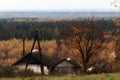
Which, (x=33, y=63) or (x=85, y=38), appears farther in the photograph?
(x=85, y=38)

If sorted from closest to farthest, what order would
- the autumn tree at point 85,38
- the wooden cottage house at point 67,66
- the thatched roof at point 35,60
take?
the thatched roof at point 35,60 → the wooden cottage house at point 67,66 → the autumn tree at point 85,38

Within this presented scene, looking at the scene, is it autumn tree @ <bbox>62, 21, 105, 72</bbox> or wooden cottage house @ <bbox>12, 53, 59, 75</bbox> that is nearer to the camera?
wooden cottage house @ <bbox>12, 53, 59, 75</bbox>

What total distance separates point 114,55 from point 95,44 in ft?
27.0

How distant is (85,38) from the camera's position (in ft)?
147

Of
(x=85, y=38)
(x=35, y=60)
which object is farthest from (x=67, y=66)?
(x=85, y=38)

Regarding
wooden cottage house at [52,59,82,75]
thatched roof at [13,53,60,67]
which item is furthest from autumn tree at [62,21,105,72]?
thatched roof at [13,53,60,67]

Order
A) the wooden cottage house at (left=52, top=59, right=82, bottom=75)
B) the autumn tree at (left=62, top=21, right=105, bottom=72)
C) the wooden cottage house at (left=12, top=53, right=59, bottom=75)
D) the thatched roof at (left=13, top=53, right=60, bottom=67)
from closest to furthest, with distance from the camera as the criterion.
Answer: the wooden cottage house at (left=12, top=53, right=59, bottom=75), the thatched roof at (left=13, top=53, right=60, bottom=67), the wooden cottage house at (left=52, top=59, right=82, bottom=75), the autumn tree at (left=62, top=21, right=105, bottom=72)

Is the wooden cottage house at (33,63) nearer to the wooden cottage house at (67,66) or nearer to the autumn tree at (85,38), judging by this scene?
the wooden cottage house at (67,66)

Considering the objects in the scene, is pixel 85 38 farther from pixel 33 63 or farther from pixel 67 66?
pixel 33 63

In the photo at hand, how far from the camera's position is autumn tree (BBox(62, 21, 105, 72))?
43.9 metres

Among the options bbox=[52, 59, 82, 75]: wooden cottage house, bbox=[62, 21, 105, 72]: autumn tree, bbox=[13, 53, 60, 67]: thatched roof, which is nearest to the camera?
bbox=[13, 53, 60, 67]: thatched roof

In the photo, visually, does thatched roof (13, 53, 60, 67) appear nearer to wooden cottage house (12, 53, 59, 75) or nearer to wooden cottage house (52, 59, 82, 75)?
wooden cottage house (12, 53, 59, 75)

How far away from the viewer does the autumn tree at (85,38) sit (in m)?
43.9

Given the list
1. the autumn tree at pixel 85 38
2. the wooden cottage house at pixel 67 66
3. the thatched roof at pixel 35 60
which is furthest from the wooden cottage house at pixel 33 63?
the autumn tree at pixel 85 38
